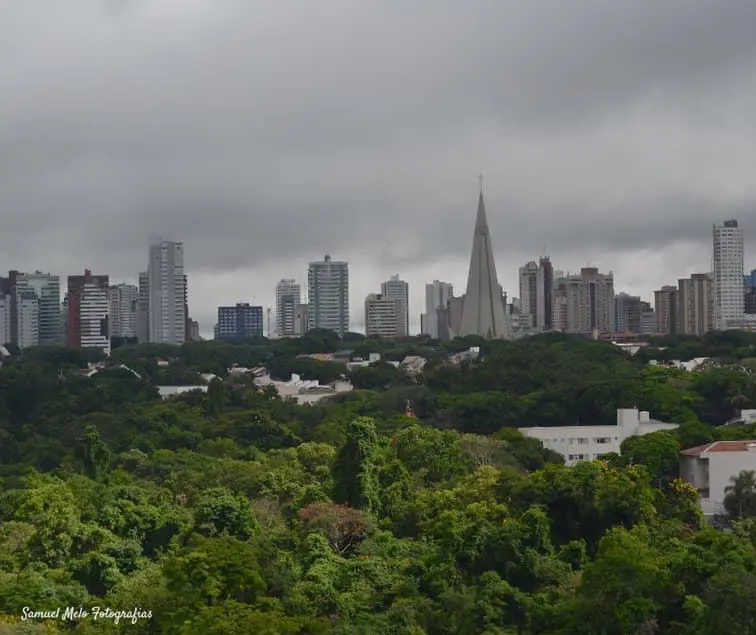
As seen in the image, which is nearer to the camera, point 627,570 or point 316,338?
point 627,570

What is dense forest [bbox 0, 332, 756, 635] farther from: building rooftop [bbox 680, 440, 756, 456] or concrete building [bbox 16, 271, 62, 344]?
concrete building [bbox 16, 271, 62, 344]

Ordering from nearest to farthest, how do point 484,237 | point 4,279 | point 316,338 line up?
point 484,237
point 316,338
point 4,279

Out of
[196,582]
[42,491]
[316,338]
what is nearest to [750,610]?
[196,582]

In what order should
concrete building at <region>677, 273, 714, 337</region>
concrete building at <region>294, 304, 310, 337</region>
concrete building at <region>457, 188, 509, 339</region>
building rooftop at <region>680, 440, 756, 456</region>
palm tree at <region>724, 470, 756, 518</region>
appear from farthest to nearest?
1. concrete building at <region>294, 304, 310, 337</region>
2. concrete building at <region>677, 273, 714, 337</region>
3. concrete building at <region>457, 188, 509, 339</region>
4. building rooftop at <region>680, 440, 756, 456</region>
5. palm tree at <region>724, 470, 756, 518</region>

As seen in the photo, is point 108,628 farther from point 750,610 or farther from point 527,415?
point 527,415

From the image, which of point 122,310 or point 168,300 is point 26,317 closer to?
point 122,310

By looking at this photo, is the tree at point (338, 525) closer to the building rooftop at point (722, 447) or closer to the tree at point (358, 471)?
the tree at point (358, 471)

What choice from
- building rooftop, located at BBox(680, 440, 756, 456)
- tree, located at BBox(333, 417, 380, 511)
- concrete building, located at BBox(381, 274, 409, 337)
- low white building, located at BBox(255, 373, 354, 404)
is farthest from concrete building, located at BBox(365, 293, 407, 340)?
tree, located at BBox(333, 417, 380, 511)
